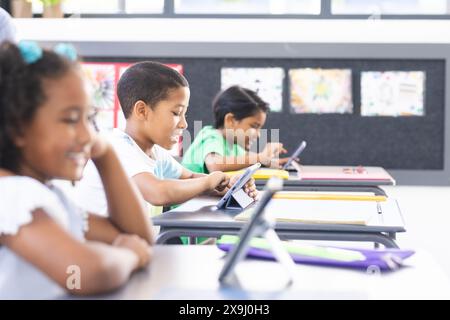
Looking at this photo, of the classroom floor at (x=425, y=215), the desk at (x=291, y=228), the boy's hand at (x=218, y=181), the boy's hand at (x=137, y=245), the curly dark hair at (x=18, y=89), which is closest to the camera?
the curly dark hair at (x=18, y=89)

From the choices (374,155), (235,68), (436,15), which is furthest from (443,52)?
(235,68)

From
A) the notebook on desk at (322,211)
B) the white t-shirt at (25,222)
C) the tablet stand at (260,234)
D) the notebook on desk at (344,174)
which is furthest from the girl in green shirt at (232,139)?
the white t-shirt at (25,222)

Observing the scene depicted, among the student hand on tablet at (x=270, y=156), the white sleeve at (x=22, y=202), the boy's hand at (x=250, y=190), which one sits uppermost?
the white sleeve at (x=22, y=202)

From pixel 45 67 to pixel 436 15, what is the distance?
11.0 ft

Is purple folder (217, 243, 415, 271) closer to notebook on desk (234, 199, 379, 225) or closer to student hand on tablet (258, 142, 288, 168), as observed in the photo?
notebook on desk (234, 199, 379, 225)

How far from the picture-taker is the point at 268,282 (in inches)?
29.0

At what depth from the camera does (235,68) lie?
3521 mm

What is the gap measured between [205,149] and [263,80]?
1056 millimetres

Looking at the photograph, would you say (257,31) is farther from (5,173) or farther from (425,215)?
(5,173)

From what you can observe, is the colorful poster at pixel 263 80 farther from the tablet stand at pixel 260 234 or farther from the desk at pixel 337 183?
the tablet stand at pixel 260 234

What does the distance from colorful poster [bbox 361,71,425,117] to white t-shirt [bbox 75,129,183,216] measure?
1.75m

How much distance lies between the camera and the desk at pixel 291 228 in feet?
4.23

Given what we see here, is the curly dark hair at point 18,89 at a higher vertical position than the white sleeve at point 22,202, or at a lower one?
higher

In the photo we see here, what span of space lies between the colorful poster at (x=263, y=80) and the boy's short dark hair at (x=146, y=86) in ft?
6.89
